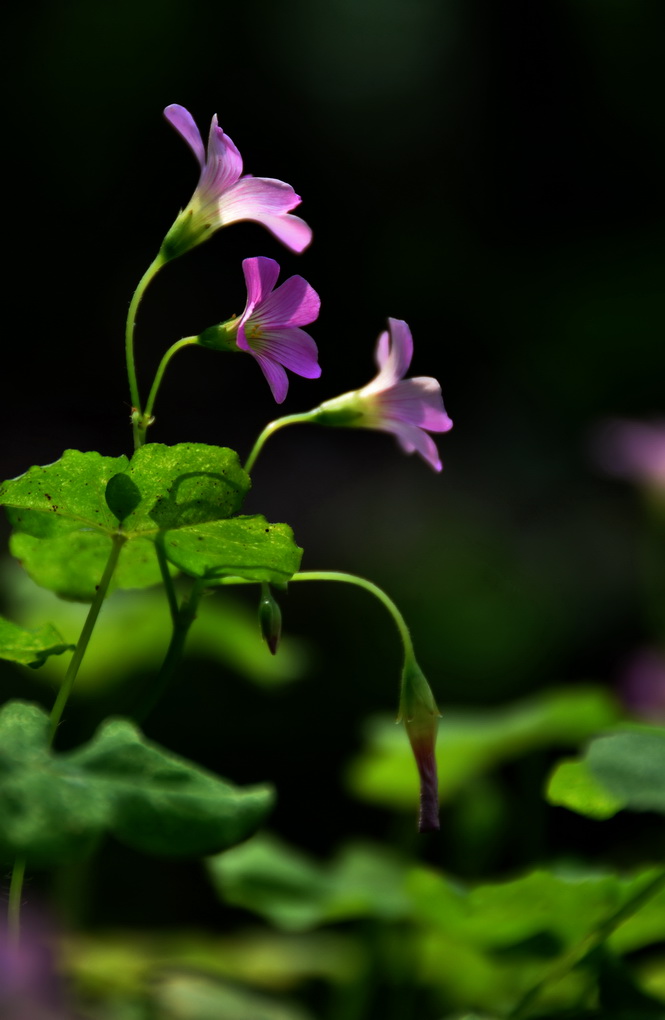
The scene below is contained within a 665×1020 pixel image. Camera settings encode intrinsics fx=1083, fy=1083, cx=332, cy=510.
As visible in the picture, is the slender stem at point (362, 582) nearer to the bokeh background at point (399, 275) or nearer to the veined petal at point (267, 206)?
the veined petal at point (267, 206)

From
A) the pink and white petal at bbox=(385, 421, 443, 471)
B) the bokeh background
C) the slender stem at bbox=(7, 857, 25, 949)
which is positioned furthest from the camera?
the bokeh background

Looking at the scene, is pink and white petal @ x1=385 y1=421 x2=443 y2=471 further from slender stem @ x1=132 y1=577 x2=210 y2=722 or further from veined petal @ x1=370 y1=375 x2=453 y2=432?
slender stem @ x1=132 y1=577 x2=210 y2=722

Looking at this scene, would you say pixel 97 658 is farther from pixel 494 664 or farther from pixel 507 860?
pixel 494 664

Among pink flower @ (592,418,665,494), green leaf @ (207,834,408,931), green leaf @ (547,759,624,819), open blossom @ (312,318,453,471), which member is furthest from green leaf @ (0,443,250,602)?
pink flower @ (592,418,665,494)

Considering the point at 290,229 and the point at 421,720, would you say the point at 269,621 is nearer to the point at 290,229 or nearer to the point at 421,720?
the point at 421,720

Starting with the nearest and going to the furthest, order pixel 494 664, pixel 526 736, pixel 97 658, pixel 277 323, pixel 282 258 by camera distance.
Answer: pixel 277 323, pixel 526 736, pixel 97 658, pixel 494 664, pixel 282 258

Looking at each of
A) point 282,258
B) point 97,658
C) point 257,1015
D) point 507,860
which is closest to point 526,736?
Result: point 257,1015
